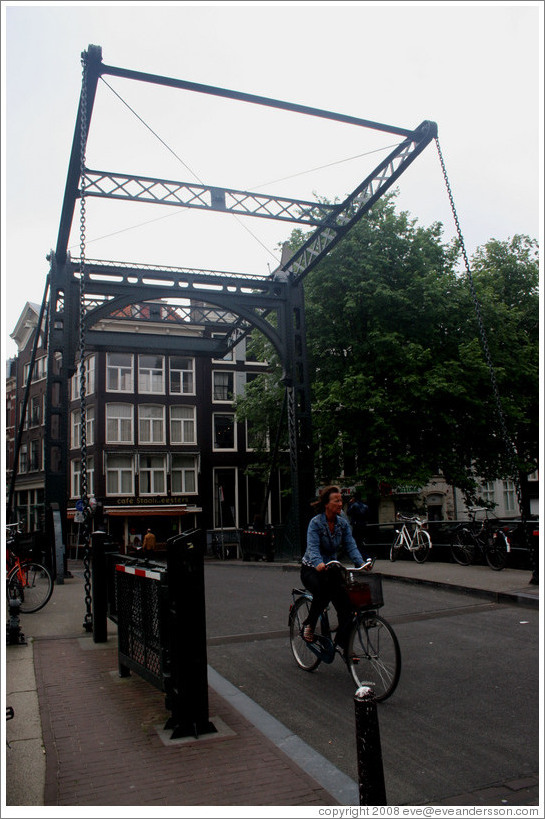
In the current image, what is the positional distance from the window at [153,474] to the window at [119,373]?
442 cm

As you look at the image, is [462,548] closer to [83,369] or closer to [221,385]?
[83,369]

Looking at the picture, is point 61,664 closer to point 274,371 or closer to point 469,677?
point 469,677

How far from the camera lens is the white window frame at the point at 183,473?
136 feet

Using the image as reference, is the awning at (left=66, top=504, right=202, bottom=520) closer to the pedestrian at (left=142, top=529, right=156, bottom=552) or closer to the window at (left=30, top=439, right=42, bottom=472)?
the pedestrian at (left=142, top=529, right=156, bottom=552)

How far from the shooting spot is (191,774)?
13.1 ft

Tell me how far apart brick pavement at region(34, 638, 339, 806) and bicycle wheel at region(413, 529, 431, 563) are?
10.1 meters

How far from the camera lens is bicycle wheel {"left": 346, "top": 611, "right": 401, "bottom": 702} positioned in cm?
538

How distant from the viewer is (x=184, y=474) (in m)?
41.9

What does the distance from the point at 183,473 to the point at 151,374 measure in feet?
21.1

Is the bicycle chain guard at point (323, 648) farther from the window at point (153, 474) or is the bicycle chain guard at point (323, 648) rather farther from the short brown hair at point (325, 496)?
the window at point (153, 474)

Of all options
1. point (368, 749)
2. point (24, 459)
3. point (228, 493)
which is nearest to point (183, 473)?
point (228, 493)

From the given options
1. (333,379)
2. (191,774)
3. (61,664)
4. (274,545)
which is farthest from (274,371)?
(191,774)

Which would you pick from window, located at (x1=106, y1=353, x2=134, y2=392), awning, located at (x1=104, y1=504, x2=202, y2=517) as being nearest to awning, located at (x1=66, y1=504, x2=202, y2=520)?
awning, located at (x1=104, y1=504, x2=202, y2=517)

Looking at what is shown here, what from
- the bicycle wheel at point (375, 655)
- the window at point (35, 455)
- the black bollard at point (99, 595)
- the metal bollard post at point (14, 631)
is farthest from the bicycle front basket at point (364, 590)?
the window at point (35, 455)
